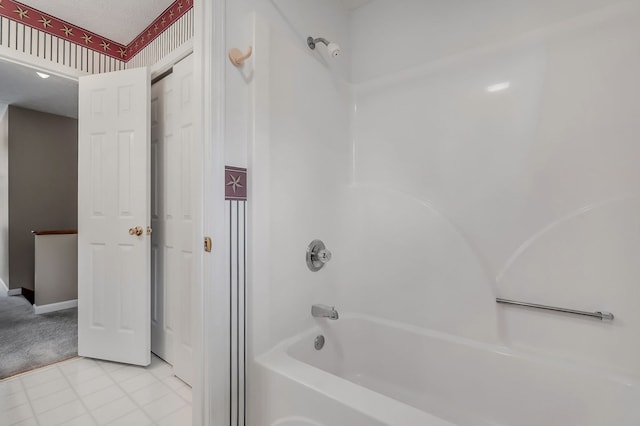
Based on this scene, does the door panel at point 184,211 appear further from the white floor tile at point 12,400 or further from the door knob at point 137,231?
the white floor tile at point 12,400

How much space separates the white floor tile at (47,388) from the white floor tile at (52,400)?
4 centimetres

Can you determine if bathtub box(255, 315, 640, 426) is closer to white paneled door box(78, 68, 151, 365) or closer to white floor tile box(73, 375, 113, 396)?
white floor tile box(73, 375, 113, 396)

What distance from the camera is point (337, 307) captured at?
184 cm

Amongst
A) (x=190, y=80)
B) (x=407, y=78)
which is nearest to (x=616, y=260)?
(x=407, y=78)

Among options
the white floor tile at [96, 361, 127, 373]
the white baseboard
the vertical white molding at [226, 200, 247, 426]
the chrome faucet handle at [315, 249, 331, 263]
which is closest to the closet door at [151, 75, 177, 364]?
the white floor tile at [96, 361, 127, 373]

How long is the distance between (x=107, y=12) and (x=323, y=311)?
2.70 m

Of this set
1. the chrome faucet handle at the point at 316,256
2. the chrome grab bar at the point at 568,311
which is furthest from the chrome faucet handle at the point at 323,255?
the chrome grab bar at the point at 568,311

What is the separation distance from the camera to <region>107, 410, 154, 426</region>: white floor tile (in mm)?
1556

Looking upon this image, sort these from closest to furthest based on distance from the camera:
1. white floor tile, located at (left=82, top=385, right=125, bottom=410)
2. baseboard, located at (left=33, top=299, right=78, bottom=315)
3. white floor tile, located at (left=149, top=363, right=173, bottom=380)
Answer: white floor tile, located at (left=82, top=385, right=125, bottom=410) → white floor tile, located at (left=149, top=363, right=173, bottom=380) → baseboard, located at (left=33, top=299, right=78, bottom=315)

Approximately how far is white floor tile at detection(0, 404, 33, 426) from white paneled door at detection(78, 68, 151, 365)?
1.81 feet

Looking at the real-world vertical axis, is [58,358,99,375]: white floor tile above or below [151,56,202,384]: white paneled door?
below

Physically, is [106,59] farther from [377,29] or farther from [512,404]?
[512,404]

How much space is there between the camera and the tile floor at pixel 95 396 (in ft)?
5.20

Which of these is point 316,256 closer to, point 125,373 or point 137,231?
point 137,231
